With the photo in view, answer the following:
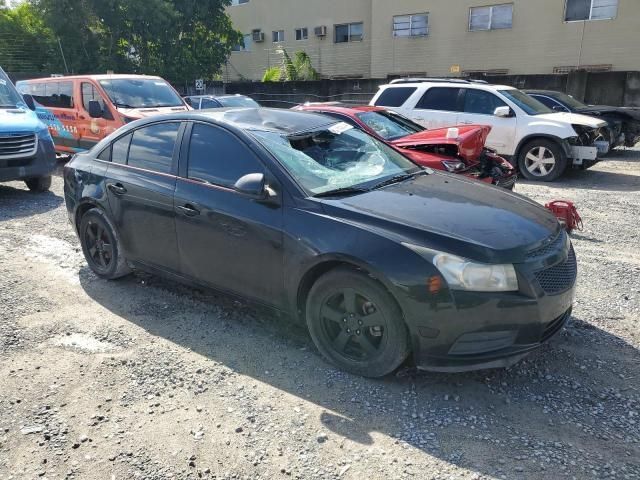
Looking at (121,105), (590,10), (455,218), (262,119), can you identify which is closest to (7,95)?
(121,105)

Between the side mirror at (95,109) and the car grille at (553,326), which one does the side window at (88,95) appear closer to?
the side mirror at (95,109)

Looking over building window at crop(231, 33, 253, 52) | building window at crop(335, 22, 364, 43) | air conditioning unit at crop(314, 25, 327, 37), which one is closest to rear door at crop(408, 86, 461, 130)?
building window at crop(335, 22, 364, 43)

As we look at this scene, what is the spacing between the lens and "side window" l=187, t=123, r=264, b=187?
3.84 meters

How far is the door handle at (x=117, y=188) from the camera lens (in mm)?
4553

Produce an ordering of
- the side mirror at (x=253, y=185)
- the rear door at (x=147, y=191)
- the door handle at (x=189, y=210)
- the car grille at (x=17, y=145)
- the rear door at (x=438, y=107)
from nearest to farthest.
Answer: the side mirror at (x=253, y=185), the door handle at (x=189, y=210), the rear door at (x=147, y=191), the car grille at (x=17, y=145), the rear door at (x=438, y=107)

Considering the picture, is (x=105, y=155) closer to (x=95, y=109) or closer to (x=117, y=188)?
(x=117, y=188)

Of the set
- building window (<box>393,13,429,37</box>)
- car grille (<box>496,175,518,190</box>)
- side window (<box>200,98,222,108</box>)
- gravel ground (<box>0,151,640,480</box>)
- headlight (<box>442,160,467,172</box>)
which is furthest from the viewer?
building window (<box>393,13,429,37</box>)

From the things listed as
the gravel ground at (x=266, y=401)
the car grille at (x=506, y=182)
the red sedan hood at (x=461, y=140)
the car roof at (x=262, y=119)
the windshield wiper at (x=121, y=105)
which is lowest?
the gravel ground at (x=266, y=401)

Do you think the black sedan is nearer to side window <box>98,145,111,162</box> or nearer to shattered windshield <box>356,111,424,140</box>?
side window <box>98,145,111,162</box>

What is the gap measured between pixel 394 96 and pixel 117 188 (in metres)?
7.43

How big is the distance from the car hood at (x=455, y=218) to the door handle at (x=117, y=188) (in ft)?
6.70

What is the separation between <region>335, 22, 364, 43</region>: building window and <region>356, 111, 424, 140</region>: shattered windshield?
20.1 meters

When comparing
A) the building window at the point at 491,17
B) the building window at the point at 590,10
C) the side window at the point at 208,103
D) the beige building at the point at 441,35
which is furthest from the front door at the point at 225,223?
the building window at the point at 491,17

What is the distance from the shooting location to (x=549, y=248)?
3.32 m
